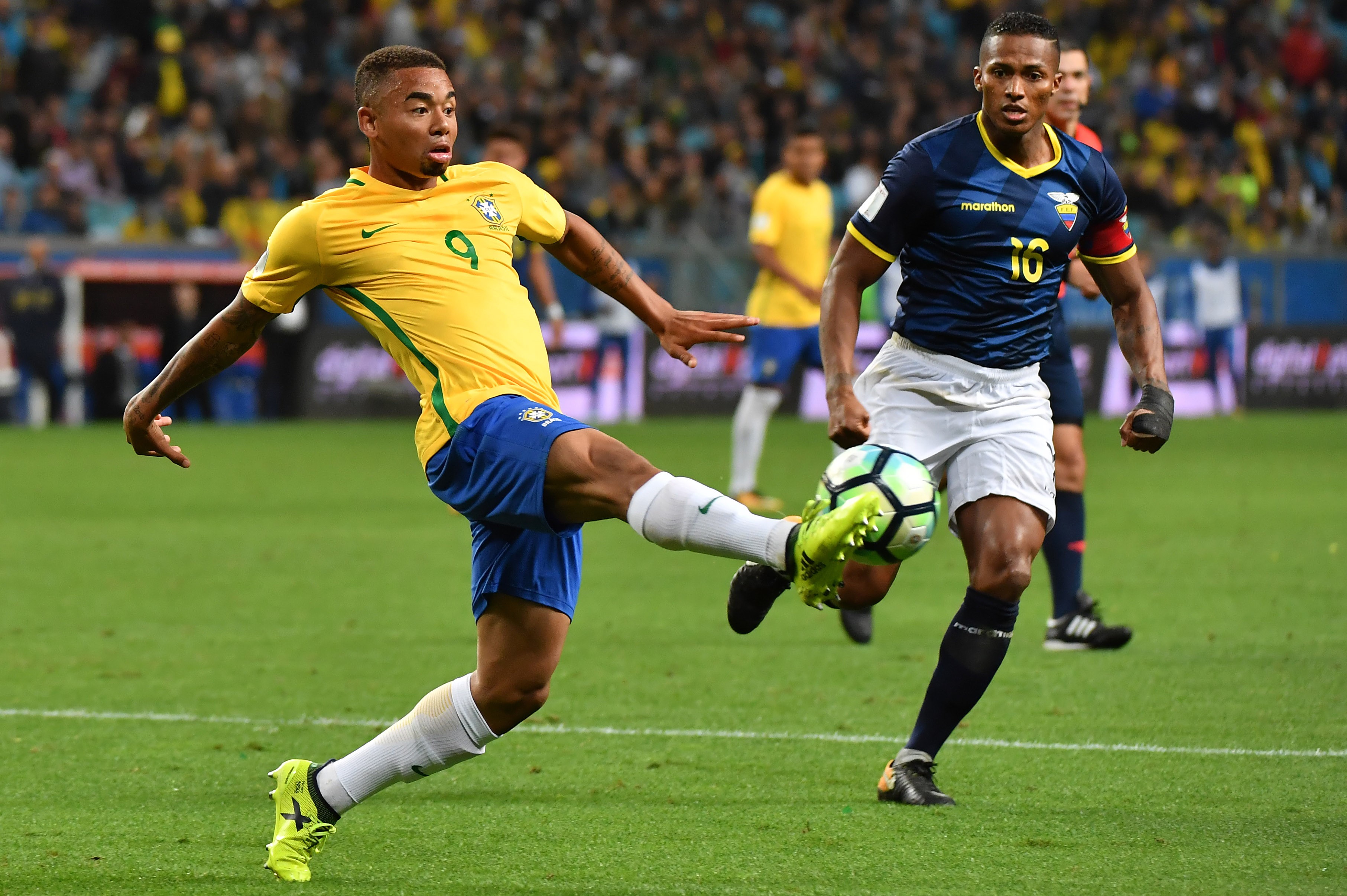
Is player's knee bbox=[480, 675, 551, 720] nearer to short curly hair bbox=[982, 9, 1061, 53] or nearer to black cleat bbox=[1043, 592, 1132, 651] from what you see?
short curly hair bbox=[982, 9, 1061, 53]

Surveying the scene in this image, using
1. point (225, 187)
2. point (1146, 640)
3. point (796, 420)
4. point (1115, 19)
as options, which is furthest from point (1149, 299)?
point (1115, 19)

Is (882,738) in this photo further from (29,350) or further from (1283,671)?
(29,350)

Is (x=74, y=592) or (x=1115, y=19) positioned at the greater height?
(x=1115, y=19)

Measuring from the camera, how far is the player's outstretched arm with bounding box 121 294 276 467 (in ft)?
14.4

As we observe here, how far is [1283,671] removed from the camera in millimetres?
7043

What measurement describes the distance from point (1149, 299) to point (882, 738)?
1.72m

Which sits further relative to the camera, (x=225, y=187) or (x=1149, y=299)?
(x=225, y=187)

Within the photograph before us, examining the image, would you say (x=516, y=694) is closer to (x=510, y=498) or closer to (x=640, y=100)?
(x=510, y=498)

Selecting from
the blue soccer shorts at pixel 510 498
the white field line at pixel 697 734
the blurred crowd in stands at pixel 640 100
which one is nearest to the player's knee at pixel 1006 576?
the white field line at pixel 697 734

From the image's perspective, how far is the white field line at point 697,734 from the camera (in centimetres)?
564

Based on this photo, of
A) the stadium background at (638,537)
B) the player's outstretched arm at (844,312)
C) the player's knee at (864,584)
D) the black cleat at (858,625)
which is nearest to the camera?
the stadium background at (638,537)

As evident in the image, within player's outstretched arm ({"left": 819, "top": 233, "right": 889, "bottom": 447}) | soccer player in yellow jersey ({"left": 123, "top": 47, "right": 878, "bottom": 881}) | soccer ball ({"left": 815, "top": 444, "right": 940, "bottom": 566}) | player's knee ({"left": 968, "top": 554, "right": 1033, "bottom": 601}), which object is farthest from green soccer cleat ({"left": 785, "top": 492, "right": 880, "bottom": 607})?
player's knee ({"left": 968, "top": 554, "right": 1033, "bottom": 601})

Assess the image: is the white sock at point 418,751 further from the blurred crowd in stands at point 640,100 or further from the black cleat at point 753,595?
the blurred crowd in stands at point 640,100

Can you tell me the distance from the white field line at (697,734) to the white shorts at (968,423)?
950 millimetres
